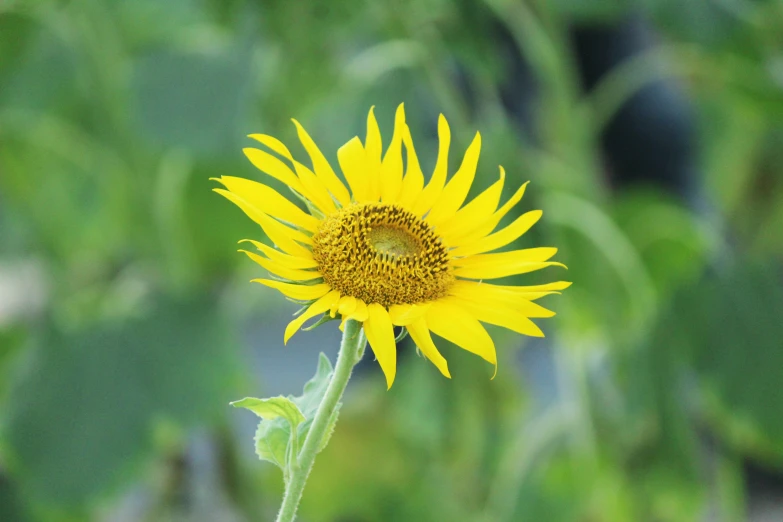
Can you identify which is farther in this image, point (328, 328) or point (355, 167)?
point (328, 328)

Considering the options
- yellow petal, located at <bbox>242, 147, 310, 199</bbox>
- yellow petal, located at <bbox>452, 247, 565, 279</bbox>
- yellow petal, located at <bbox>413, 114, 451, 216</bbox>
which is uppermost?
yellow petal, located at <bbox>413, 114, 451, 216</bbox>

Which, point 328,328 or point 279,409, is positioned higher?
point 328,328

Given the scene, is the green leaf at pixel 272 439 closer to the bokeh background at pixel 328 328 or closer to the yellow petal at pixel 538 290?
the yellow petal at pixel 538 290

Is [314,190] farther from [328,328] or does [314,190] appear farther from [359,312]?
[328,328]

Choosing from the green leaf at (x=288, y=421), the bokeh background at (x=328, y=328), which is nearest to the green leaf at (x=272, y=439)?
the green leaf at (x=288, y=421)

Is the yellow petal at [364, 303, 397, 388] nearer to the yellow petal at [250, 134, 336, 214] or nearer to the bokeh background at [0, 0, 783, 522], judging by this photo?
the yellow petal at [250, 134, 336, 214]

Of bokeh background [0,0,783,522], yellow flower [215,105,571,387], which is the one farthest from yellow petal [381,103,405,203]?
bokeh background [0,0,783,522]

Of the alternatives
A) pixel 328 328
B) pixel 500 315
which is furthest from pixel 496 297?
pixel 328 328

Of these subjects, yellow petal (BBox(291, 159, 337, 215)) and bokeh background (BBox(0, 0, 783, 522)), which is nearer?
yellow petal (BBox(291, 159, 337, 215))

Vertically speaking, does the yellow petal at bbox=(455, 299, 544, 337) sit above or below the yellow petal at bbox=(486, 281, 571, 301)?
below
